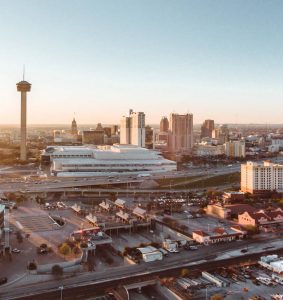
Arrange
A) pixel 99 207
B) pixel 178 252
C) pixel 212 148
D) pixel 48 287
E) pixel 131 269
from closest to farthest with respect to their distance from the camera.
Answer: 1. pixel 48 287
2. pixel 131 269
3. pixel 178 252
4. pixel 99 207
5. pixel 212 148

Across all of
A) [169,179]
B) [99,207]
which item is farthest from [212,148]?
[99,207]

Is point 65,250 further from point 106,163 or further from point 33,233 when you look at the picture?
point 106,163

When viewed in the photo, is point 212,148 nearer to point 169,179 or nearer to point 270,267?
point 169,179

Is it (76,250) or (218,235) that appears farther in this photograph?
(218,235)

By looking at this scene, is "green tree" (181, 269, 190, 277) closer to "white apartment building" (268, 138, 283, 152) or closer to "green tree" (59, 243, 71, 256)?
"green tree" (59, 243, 71, 256)

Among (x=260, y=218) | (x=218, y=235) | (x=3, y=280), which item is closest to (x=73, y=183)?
(x=260, y=218)

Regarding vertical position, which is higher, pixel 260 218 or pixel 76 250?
pixel 260 218

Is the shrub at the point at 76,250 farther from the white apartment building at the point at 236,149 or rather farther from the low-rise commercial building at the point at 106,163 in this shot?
the white apartment building at the point at 236,149
